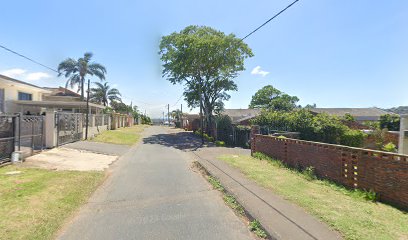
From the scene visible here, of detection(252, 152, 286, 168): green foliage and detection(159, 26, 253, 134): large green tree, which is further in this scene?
detection(159, 26, 253, 134): large green tree

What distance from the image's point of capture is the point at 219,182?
28.3 ft

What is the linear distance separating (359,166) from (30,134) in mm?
13192

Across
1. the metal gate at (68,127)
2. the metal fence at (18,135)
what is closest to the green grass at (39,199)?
the metal fence at (18,135)

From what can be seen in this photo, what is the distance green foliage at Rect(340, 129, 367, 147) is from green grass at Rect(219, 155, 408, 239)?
1054 centimetres

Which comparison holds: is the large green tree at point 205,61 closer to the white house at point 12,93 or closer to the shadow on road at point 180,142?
the shadow on road at point 180,142

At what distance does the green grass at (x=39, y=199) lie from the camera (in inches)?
189

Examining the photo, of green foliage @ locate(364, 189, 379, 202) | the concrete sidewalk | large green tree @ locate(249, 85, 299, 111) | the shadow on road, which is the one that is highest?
large green tree @ locate(249, 85, 299, 111)

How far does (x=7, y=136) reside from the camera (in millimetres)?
10477

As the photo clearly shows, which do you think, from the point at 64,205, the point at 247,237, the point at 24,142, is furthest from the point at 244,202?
the point at 24,142

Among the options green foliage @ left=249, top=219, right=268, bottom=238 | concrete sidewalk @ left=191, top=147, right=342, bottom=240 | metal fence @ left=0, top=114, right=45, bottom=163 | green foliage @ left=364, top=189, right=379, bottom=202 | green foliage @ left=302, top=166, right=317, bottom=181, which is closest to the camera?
concrete sidewalk @ left=191, top=147, right=342, bottom=240

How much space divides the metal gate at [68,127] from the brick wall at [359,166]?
12639 millimetres

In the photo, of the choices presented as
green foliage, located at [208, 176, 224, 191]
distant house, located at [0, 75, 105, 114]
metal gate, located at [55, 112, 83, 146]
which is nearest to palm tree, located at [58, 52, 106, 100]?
distant house, located at [0, 75, 105, 114]

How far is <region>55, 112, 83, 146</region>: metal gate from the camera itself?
15633 mm

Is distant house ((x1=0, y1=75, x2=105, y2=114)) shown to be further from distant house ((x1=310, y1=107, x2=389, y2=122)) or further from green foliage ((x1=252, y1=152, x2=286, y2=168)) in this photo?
distant house ((x1=310, y1=107, x2=389, y2=122))
